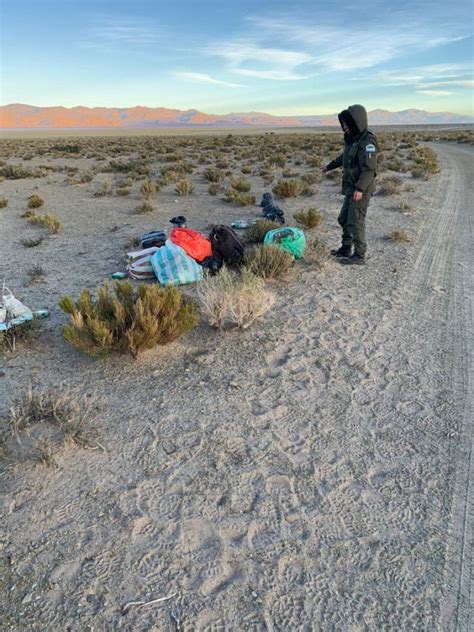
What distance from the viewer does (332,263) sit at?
711 centimetres

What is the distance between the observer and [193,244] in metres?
6.50

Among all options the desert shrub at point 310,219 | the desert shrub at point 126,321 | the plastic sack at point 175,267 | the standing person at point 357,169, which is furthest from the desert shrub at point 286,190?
the desert shrub at point 126,321

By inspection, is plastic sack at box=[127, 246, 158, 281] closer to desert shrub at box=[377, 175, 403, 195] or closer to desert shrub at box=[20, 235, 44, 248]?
desert shrub at box=[20, 235, 44, 248]

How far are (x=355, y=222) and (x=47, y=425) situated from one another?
513cm

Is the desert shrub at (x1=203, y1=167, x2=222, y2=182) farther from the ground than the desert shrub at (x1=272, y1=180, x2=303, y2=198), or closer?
farther from the ground

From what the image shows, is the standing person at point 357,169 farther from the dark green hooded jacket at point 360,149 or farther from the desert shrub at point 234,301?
the desert shrub at point 234,301

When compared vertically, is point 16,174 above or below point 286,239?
above

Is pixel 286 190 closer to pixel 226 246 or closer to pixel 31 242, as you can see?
pixel 226 246

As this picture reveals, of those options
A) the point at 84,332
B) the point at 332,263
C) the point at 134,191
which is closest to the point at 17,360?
the point at 84,332

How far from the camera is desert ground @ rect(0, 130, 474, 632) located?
7.23 feet

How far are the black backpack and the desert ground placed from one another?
924 millimetres

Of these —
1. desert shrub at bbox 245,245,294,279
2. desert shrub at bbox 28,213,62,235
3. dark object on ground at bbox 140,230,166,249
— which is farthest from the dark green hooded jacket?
desert shrub at bbox 28,213,62,235

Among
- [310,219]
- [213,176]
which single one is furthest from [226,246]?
[213,176]

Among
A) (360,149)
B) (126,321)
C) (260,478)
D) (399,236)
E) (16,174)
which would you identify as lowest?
(260,478)
